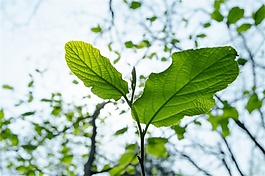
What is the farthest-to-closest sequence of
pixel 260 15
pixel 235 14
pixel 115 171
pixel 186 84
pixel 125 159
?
pixel 125 159, pixel 115 171, pixel 235 14, pixel 260 15, pixel 186 84

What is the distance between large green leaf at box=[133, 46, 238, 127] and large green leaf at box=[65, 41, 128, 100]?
2cm

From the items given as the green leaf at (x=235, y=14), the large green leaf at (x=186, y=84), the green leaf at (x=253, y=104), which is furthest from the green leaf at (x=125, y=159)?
the large green leaf at (x=186, y=84)

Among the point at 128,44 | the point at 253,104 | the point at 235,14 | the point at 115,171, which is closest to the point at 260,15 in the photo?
the point at 235,14

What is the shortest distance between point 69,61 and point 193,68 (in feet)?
0.37

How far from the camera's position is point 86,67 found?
31 cm

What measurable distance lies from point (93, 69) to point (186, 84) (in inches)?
3.3

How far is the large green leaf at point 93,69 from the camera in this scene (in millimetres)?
304

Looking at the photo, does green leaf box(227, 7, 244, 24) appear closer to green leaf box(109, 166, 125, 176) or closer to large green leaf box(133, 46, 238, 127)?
green leaf box(109, 166, 125, 176)

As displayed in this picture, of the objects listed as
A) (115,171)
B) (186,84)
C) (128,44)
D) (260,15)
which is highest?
(128,44)

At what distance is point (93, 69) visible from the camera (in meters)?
0.31

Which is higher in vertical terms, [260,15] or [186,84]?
[260,15]

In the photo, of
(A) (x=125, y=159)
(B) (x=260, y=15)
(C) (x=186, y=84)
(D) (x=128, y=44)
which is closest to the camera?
(C) (x=186, y=84)

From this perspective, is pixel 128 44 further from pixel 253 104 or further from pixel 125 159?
pixel 253 104

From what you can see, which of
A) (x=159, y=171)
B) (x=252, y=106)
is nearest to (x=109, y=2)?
(x=252, y=106)
